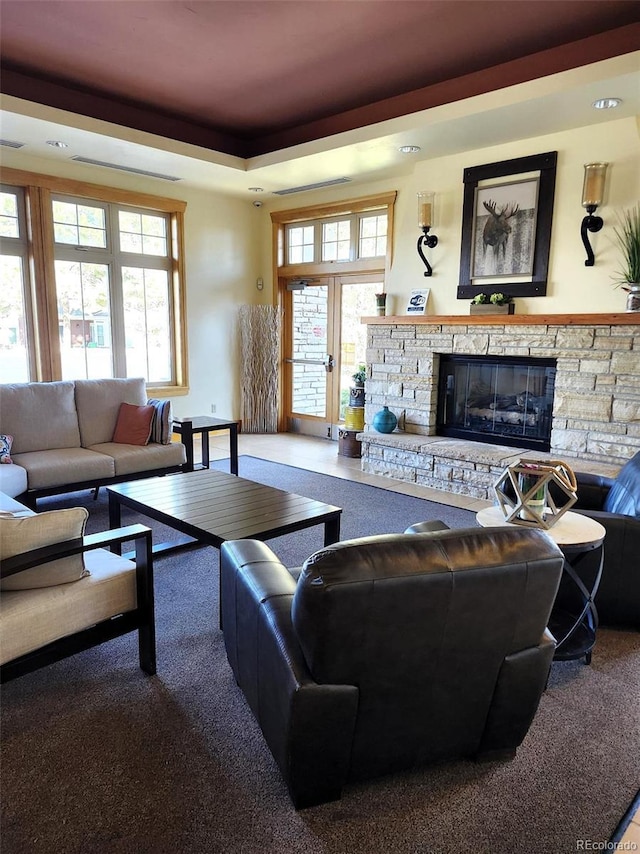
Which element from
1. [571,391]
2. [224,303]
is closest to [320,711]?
[571,391]

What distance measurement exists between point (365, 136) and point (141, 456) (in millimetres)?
3217

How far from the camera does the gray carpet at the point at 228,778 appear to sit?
1557 mm

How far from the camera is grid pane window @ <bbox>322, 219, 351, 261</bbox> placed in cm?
664

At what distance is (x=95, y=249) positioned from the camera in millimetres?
6012

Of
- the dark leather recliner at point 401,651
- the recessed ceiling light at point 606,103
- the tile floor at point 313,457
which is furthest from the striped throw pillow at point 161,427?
the recessed ceiling light at point 606,103

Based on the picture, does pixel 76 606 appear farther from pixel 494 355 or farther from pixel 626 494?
pixel 494 355

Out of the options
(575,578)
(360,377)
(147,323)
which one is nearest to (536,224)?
(360,377)

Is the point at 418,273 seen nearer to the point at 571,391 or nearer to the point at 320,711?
the point at 571,391

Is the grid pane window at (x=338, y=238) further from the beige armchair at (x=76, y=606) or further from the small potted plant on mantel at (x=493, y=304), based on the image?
the beige armchair at (x=76, y=606)

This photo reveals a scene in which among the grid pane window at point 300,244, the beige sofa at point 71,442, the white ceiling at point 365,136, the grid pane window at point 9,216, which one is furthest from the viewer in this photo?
the grid pane window at point 300,244

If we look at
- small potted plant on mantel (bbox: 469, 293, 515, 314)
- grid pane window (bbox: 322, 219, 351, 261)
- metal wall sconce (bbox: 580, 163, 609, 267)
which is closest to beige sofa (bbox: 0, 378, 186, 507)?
small potted plant on mantel (bbox: 469, 293, 515, 314)

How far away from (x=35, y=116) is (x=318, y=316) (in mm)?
3669

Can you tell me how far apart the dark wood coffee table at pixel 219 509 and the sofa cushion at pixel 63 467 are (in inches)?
30.3

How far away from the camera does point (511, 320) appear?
4668 millimetres
